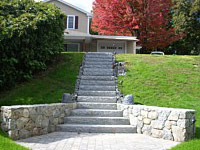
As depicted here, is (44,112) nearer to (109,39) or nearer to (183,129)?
(183,129)

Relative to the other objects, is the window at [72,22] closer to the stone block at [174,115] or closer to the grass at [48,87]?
the grass at [48,87]

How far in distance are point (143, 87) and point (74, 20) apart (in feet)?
42.4

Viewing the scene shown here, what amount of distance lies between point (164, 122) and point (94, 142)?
192 centimetres

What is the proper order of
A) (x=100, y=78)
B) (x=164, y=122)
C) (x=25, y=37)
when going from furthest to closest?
(x=100, y=78) → (x=25, y=37) → (x=164, y=122)

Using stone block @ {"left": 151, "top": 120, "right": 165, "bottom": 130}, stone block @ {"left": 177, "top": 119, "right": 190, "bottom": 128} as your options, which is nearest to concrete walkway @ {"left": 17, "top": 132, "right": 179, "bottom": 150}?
stone block @ {"left": 151, "top": 120, "right": 165, "bottom": 130}

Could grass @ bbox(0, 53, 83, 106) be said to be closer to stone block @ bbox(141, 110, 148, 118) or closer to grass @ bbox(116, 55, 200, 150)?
grass @ bbox(116, 55, 200, 150)

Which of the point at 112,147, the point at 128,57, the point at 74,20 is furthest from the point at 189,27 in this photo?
the point at 112,147

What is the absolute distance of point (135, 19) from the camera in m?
21.8

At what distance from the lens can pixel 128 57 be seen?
13.8 metres

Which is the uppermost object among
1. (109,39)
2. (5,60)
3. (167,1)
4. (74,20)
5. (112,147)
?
(167,1)

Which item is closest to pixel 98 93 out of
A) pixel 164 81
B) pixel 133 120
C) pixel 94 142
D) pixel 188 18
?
pixel 133 120

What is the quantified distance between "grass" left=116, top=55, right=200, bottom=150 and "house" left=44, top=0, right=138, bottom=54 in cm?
762

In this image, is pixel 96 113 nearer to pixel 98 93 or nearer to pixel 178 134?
pixel 98 93

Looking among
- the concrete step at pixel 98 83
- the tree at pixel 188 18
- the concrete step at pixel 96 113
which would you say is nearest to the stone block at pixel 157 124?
the concrete step at pixel 96 113
